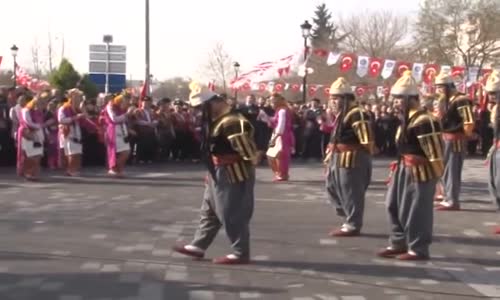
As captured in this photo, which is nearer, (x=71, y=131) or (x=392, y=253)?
(x=392, y=253)

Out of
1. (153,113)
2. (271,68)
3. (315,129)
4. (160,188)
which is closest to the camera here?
(160,188)

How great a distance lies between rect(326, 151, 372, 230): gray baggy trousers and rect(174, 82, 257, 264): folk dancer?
2.12 metres

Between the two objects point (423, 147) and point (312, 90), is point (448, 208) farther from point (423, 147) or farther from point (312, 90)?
point (312, 90)

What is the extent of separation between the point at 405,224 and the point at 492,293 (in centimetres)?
161

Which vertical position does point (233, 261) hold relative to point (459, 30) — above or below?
below

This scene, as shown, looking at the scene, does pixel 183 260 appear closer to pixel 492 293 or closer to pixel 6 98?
pixel 492 293

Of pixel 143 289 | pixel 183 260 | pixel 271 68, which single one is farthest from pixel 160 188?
pixel 271 68

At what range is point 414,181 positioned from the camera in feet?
31.7

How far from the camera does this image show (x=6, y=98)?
20844 mm

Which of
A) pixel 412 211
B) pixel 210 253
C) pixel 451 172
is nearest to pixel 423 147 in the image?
pixel 412 211

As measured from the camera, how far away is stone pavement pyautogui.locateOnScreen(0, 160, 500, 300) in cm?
831

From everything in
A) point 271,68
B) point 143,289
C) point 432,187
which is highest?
point 271,68

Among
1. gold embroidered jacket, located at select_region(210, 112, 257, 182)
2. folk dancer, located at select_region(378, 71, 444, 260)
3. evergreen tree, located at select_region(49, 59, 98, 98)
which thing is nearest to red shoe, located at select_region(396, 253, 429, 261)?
folk dancer, located at select_region(378, 71, 444, 260)

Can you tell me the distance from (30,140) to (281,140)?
4.43m
